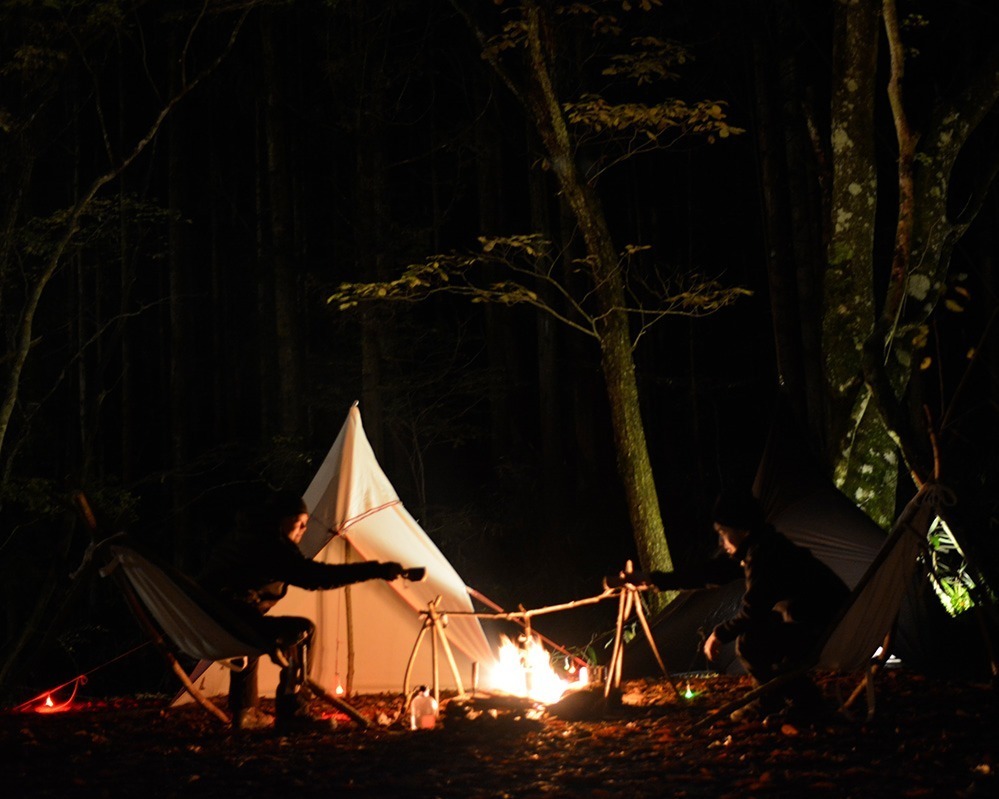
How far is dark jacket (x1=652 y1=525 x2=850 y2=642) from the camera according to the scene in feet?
18.7

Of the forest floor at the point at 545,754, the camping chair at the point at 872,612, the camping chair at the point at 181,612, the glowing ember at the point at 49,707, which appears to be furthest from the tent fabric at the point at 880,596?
the glowing ember at the point at 49,707

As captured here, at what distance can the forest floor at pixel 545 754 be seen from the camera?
15.1 feet

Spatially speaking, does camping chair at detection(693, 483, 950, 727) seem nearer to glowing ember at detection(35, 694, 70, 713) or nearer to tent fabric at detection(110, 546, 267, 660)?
tent fabric at detection(110, 546, 267, 660)

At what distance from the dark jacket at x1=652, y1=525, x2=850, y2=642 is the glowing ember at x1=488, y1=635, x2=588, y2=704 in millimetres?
1483

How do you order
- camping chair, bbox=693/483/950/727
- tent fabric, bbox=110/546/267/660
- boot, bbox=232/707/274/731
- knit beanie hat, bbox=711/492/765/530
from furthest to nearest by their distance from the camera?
boot, bbox=232/707/274/731 < knit beanie hat, bbox=711/492/765/530 < tent fabric, bbox=110/546/267/660 < camping chair, bbox=693/483/950/727

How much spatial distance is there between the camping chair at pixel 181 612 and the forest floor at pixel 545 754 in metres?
0.49

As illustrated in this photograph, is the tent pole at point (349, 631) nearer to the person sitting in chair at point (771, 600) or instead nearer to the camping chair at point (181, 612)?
the camping chair at point (181, 612)

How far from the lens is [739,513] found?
5.77 meters

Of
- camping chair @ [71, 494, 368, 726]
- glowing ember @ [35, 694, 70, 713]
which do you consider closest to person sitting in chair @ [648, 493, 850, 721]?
camping chair @ [71, 494, 368, 726]

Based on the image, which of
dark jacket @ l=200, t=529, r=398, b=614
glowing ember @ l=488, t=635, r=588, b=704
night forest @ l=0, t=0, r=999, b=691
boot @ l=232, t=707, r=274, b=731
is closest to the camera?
dark jacket @ l=200, t=529, r=398, b=614

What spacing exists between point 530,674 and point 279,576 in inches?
73.2

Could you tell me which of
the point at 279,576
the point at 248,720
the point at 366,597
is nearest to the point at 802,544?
the point at 366,597

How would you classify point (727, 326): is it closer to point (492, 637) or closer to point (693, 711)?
point (492, 637)

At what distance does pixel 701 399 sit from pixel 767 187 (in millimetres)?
10476
